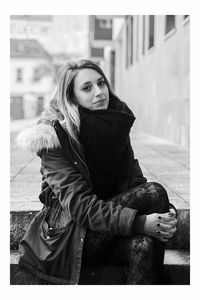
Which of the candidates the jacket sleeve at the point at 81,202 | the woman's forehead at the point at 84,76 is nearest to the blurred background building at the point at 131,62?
the woman's forehead at the point at 84,76

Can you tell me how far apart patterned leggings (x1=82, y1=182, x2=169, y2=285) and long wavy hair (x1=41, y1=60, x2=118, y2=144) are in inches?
14.9

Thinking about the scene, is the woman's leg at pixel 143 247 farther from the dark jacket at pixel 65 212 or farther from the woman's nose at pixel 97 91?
the woman's nose at pixel 97 91

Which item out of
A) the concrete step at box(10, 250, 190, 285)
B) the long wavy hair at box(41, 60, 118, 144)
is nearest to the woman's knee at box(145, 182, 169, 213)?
the concrete step at box(10, 250, 190, 285)

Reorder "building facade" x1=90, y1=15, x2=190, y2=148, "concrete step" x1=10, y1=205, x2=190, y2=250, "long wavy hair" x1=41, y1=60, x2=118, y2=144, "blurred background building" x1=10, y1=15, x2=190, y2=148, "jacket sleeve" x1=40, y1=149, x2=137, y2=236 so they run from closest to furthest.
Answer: "jacket sleeve" x1=40, y1=149, x2=137, y2=236 → "long wavy hair" x1=41, y1=60, x2=118, y2=144 → "concrete step" x1=10, y1=205, x2=190, y2=250 → "blurred background building" x1=10, y1=15, x2=190, y2=148 → "building facade" x1=90, y1=15, x2=190, y2=148

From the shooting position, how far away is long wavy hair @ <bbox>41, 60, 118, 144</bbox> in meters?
1.72

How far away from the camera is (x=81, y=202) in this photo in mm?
1614

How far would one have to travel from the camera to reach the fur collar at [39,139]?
1654 millimetres

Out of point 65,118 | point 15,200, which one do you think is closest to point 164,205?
point 65,118

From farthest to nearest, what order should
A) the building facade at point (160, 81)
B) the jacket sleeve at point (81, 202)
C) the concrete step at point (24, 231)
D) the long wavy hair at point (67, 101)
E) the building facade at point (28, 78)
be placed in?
the building facade at point (160, 81), the building facade at point (28, 78), the concrete step at point (24, 231), the long wavy hair at point (67, 101), the jacket sleeve at point (81, 202)

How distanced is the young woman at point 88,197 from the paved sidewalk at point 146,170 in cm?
34

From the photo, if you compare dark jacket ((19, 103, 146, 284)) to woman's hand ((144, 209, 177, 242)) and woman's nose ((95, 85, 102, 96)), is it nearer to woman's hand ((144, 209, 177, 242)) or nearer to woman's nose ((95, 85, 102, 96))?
woman's hand ((144, 209, 177, 242))
